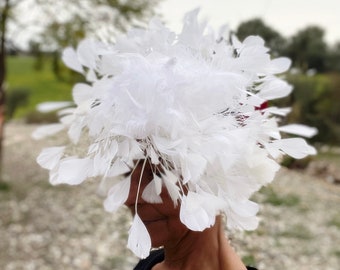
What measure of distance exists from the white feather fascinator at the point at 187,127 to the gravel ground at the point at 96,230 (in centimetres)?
299

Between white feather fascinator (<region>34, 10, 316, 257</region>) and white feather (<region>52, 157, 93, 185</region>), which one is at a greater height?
white feather fascinator (<region>34, 10, 316, 257</region>)

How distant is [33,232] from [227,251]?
5580mm

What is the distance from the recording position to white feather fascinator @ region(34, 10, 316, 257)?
1306 millimetres

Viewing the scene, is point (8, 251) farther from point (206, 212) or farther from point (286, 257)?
point (206, 212)

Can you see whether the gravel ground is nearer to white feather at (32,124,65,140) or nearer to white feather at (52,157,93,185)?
white feather at (32,124,65,140)

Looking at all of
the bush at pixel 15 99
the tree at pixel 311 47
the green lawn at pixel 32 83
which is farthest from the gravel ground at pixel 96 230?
the tree at pixel 311 47

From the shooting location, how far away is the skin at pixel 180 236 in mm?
1495

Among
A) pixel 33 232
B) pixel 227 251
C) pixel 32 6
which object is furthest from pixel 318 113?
pixel 227 251

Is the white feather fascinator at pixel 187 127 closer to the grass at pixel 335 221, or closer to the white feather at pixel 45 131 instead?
the white feather at pixel 45 131

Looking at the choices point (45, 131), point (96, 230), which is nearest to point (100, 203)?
point (96, 230)

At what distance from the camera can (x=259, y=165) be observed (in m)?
1.36

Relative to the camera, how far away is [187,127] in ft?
4.36

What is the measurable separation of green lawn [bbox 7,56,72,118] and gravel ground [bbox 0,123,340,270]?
611 inches

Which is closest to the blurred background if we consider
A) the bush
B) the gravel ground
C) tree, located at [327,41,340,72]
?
the gravel ground
